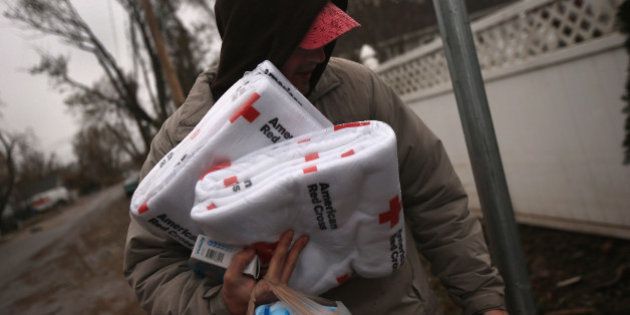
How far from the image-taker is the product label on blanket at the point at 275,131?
91cm

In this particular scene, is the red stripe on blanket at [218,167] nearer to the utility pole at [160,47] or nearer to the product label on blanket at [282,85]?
the product label on blanket at [282,85]

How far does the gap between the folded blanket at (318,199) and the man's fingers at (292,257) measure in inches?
0.8

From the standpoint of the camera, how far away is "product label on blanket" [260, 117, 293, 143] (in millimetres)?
915

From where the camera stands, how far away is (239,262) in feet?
2.86

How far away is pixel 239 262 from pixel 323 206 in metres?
0.23

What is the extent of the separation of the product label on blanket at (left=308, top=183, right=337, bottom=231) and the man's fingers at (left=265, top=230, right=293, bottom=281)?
0.08 metres

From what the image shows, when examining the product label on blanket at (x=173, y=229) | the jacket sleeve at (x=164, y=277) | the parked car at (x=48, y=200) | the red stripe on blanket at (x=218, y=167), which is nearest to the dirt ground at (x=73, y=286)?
the jacket sleeve at (x=164, y=277)

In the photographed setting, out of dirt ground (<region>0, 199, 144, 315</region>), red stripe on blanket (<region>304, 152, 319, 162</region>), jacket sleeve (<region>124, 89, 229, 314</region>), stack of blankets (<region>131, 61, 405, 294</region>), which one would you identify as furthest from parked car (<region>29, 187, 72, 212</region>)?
red stripe on blanket (<region>304, 152, 319, 162</region>)

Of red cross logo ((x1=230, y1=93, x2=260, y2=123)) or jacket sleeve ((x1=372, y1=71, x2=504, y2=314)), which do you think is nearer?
red cross logo ((x1=230, y1=93, x2=260, y2=123))

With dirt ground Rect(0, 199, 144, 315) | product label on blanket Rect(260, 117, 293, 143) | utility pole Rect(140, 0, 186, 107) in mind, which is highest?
utility pole Rect(140, 0, 186, 107)

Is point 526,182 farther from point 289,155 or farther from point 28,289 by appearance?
point 28,289

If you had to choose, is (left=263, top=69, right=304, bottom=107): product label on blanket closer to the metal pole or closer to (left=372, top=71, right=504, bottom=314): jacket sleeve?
(left=372, top=71, right=504, bottom=314): jacket sleeve

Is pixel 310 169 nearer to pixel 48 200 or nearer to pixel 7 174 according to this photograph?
pixel 7 174

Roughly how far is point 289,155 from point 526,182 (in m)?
3.82
